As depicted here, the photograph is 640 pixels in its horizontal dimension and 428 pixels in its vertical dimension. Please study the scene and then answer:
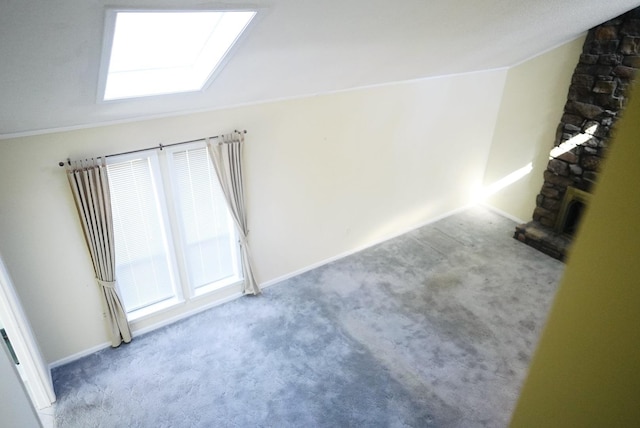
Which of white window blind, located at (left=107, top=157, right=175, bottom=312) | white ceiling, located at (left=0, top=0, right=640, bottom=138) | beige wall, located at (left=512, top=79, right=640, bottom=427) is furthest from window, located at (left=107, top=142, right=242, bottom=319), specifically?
beige wall, located at (left=512, top=79, right=640, bottom=427)

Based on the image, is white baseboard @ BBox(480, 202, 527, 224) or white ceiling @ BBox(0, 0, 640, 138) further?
white baseboard @ BBox(480, 202, 527, 224)

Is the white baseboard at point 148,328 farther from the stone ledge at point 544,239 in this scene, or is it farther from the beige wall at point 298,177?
the stone ledge at point 544,239

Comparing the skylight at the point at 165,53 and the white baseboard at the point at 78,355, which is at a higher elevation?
the skylight at the point at 165,53

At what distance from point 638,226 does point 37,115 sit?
3.48 m

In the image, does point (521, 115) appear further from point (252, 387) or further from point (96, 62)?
point (96, 62)

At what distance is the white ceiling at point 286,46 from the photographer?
6.14ft

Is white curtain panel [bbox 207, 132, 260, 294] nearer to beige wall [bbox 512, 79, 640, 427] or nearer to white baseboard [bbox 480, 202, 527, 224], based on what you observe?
beige wall [bbox 512, 79, 640, 427]

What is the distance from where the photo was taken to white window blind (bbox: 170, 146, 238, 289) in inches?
166

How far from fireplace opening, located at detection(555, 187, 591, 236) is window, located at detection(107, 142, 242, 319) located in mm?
4740

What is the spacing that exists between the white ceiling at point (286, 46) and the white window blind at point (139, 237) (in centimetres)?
60

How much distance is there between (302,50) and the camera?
293cm

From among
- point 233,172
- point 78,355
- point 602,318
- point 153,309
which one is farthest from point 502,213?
point 602,318

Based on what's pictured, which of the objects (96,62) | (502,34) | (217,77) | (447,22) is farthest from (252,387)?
(502,34)

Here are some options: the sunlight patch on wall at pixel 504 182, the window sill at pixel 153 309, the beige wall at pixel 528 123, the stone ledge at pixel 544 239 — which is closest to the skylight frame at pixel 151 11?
the window sill at pixel 153 309
